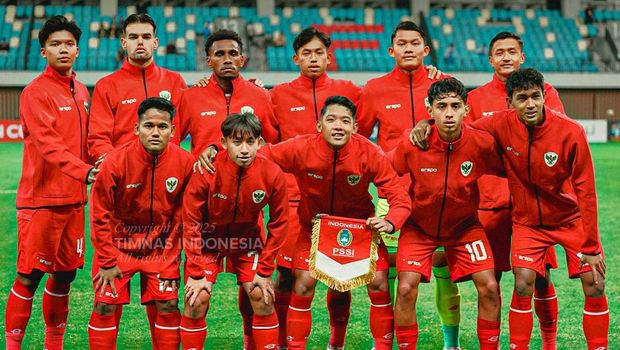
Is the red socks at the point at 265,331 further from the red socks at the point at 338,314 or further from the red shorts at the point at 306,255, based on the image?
the red socks at the point at 338,314

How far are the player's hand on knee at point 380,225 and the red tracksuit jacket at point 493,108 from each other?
0.96m

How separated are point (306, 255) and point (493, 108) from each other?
5.50ft

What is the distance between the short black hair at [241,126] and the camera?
4.50m

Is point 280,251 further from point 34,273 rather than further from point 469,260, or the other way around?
point 34,273

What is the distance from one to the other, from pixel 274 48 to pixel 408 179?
21.8m

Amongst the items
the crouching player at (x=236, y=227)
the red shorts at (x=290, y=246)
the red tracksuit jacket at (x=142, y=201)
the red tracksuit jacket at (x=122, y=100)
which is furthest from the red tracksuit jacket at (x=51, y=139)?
the red shorts at (x=290, y=246)

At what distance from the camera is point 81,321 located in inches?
236

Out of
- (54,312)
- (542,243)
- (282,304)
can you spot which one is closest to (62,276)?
(54,312)

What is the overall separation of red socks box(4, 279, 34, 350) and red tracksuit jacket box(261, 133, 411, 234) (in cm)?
175

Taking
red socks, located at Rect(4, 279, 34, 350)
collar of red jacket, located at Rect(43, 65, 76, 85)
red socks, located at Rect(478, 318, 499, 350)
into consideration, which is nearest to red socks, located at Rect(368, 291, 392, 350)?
red socks, located at Rect(478, 318, 499, 350)

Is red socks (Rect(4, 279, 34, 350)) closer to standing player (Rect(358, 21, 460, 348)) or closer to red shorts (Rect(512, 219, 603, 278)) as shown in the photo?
standing player (Rect(358, 21, 460, 348))

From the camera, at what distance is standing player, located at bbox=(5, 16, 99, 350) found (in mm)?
4867

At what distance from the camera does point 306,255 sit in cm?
477

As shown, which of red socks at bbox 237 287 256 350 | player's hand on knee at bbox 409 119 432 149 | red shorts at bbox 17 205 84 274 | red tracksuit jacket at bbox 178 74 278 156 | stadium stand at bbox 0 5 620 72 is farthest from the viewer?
stadium stand at bbox 0 5 620 72
